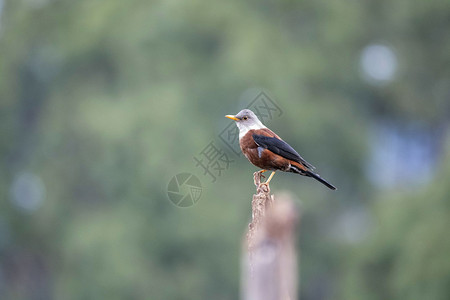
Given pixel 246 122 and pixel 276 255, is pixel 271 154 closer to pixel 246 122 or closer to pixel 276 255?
pixel 246 122

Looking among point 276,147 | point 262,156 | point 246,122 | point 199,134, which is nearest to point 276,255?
point 262,156

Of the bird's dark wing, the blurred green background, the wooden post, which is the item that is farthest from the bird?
the blurred green background

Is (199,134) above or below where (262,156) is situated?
above

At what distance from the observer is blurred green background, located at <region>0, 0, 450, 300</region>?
1060 inches

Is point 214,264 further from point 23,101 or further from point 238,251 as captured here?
point 23,101

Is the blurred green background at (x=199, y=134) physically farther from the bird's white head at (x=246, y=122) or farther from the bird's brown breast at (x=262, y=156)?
the bird's brown breast at (x=262, y=156)

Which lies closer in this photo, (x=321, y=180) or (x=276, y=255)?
(x=276, y=255)

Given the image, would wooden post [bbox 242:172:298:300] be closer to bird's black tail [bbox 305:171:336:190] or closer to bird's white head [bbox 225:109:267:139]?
bird's black tail [bbox 305:171:336:190]

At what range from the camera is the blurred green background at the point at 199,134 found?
2692cm

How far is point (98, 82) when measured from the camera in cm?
3284

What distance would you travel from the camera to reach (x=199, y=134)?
2728 centimetres

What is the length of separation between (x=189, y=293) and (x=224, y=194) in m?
3.57

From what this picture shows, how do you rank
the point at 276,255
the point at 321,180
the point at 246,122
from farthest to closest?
the point at 246,122
the point at 321,180
the point at 276,255

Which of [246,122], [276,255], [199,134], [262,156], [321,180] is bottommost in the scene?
[276,255]
